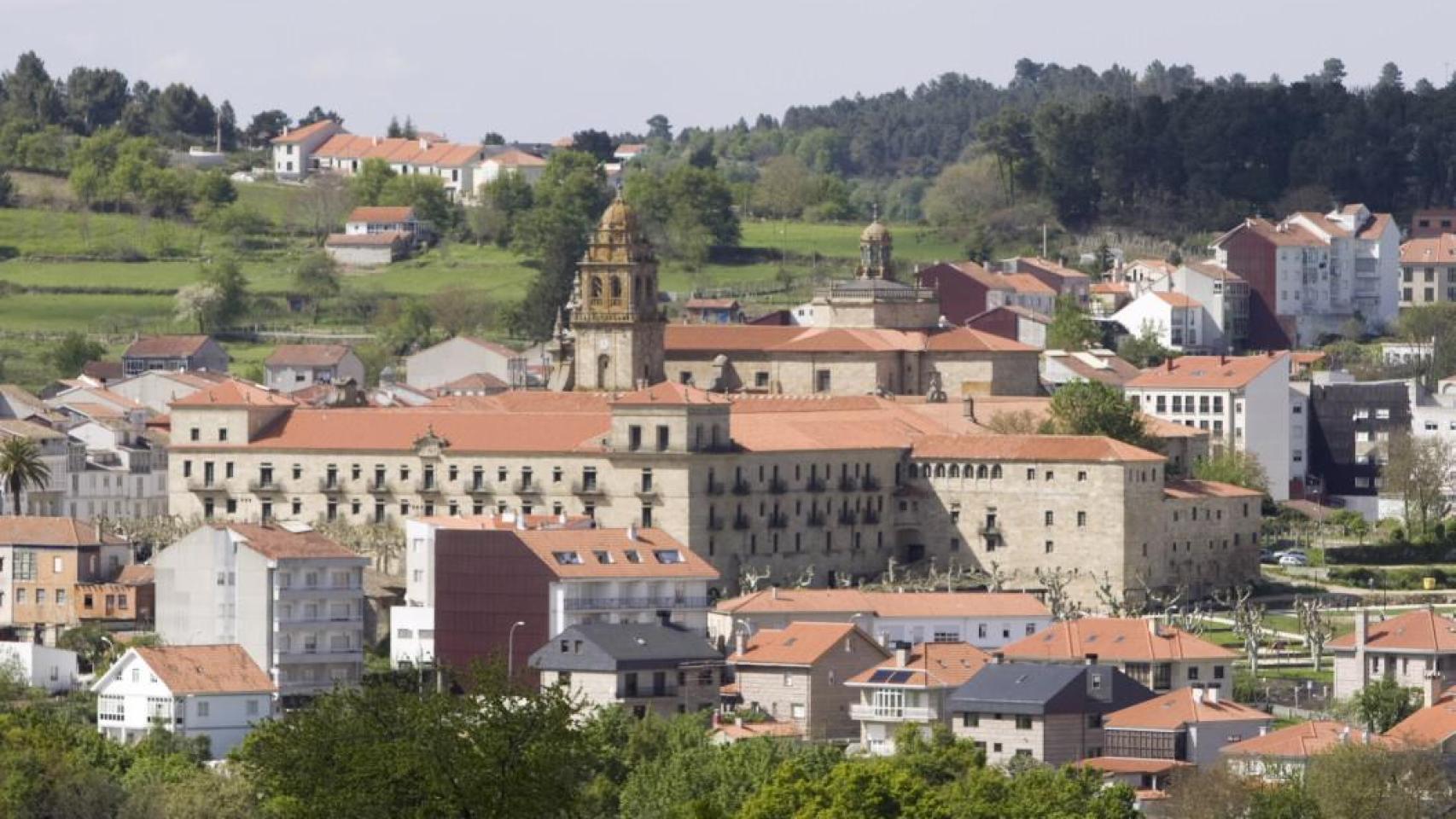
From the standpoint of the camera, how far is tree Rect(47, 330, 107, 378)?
153 meters

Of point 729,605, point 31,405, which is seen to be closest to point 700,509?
point 729,605

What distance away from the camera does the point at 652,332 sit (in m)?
125

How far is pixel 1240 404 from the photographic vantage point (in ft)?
443

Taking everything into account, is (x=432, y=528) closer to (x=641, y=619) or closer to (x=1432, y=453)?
(x=641, y=619)

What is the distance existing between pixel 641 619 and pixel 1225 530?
2371 centimetres

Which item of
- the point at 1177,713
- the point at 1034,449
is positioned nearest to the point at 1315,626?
the point at 1034,449

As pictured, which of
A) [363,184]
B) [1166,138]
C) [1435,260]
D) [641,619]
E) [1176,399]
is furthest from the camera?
[363,184]

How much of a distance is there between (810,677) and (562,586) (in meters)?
8.06

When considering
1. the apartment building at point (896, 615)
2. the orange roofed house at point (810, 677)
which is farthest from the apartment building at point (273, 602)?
the orange roofed house at point (810, 677)

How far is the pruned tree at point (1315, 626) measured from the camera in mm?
100312

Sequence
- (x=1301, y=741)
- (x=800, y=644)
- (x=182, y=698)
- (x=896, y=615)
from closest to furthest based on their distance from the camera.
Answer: (x=1301, y=741), (x=182, y=698), (x=800, y=644), (x=896, y=615)

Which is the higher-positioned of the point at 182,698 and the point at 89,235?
the point at 89,235

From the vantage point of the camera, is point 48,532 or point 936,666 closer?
point 936,666

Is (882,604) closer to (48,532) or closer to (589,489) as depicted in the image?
(589,489)
